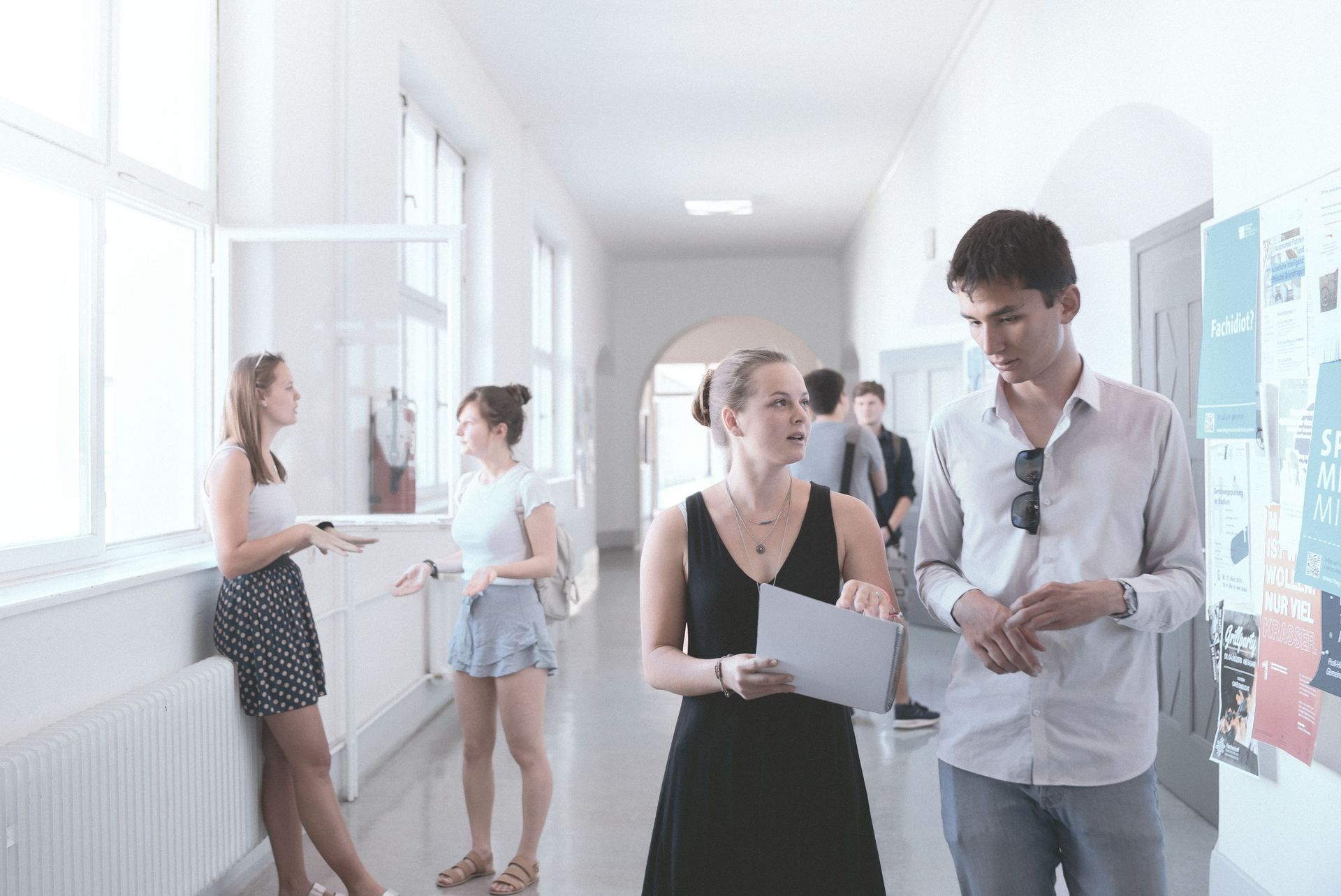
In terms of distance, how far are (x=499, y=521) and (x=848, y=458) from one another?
210 cm

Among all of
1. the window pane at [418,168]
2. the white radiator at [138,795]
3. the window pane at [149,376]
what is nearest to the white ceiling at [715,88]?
the window pane at [418,168]

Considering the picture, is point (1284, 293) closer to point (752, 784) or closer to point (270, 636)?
point (752, 784)

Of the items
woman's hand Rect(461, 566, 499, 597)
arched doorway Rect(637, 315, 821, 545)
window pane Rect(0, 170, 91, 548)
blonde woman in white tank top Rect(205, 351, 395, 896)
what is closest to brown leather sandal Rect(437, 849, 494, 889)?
blonde woman in white tank top Rect(205, 351, 395, 896)

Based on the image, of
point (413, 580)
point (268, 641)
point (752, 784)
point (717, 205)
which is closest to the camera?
point (752, 784)

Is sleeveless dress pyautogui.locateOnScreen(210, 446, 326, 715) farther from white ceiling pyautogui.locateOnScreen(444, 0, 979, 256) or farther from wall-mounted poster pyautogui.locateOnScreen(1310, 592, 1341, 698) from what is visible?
white ceiling pyautogui.locateOnScreen(444, 0, 979, 256)

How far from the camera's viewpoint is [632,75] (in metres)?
6.95

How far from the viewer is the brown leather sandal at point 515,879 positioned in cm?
340

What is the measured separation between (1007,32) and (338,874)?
15.8 feet

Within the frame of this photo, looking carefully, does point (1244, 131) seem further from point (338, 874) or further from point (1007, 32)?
point (338, 874)

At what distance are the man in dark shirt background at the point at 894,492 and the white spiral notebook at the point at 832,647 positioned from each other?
3.69 metres

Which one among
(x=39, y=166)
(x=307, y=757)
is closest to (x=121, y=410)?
(x=39, y=166)

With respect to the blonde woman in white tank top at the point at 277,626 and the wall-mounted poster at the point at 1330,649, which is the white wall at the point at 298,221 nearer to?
the blonde woman in white tank top at the point at 277,626

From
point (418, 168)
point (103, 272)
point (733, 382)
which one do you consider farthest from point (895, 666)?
point (418, 168)

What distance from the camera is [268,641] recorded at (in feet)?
10.4
